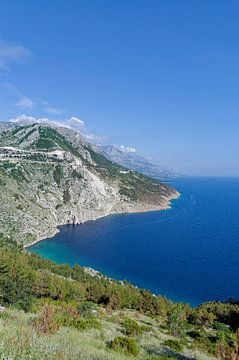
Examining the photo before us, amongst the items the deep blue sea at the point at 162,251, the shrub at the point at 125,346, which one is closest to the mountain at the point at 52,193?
the deep blue sea at the point at 162,251

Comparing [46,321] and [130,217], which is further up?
[46,321]

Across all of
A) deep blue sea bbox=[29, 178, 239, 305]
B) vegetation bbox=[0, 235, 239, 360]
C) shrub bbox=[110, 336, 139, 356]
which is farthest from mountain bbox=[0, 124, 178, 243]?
shrub bbox=[110, 336, 139, 356]

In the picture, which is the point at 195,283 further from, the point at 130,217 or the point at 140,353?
the point at 130,217

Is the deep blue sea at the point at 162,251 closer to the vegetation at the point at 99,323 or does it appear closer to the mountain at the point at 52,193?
the mountain at the point at 52,193

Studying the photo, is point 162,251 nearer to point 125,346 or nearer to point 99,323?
point 99,323

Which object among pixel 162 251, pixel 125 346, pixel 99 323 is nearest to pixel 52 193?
pixel 162 251

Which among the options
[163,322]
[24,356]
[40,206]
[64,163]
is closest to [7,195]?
[40,206]
